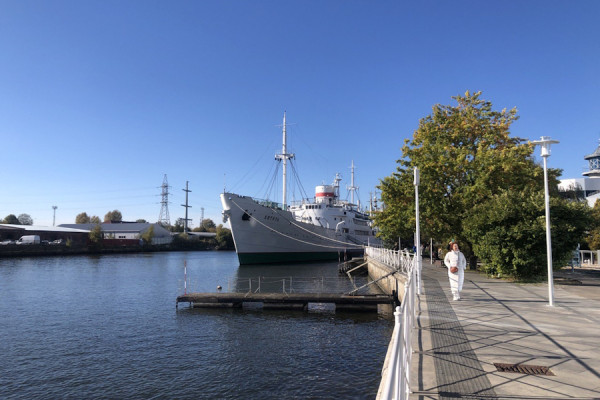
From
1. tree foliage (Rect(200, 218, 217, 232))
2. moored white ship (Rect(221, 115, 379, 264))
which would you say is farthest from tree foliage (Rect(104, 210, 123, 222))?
moored white ship (Rect(221, 115, 379, 264))

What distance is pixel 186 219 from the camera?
131750mm

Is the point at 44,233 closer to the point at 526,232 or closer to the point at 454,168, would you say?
the point at 454,168

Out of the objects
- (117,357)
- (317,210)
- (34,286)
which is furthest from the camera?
(317,210)

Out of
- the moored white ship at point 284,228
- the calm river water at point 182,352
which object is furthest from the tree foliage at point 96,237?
the calm river water at point 182,352

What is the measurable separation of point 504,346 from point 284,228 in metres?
46.9

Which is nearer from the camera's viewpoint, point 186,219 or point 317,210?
point 317,210

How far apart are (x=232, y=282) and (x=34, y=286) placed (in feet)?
50.2

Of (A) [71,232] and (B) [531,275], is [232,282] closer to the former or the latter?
(B) [531,275]

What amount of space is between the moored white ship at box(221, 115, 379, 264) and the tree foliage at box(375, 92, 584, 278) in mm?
21875

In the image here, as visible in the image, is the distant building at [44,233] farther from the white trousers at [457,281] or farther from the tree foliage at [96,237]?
the white trousers at [457,281]

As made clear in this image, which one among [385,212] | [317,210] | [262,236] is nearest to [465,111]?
[385,212]

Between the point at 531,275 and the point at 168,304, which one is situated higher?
the point at 531,275

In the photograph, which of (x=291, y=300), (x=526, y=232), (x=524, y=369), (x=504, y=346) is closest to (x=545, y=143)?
(x=526, y=232)

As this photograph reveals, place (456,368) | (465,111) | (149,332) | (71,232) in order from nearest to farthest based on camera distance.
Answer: (456,368)
(149,332)
(465,111)
(71,232)
